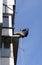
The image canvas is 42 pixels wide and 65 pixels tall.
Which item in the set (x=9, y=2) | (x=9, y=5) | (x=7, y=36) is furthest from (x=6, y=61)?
(x=9, y=2)

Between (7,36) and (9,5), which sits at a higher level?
(9,5)

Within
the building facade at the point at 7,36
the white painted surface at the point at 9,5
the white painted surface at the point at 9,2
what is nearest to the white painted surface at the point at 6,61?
the building facade at the point at 7,36

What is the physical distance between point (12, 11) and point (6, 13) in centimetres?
55

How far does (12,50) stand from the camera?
99.8ft

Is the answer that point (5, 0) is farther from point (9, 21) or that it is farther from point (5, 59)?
point (5, 59)

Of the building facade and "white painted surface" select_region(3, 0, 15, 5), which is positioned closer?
the building facade

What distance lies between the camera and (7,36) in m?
29.9

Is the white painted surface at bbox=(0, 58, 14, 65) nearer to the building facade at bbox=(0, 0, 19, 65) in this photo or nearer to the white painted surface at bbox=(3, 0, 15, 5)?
the building facade at bbox=(0, 0, 19, 65)

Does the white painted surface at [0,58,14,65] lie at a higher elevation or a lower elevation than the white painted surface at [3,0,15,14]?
lower

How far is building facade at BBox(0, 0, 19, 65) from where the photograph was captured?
2983 centimetres

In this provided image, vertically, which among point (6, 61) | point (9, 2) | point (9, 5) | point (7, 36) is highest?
point (9, 2)

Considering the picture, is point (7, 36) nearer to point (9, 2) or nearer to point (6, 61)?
point (6, 61)

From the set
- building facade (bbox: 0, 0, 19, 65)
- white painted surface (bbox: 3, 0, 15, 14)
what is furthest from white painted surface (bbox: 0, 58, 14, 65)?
white painted surface (bbox: 3, 0, 15, 14)

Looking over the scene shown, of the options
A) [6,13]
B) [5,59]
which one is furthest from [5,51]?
[6,13]
